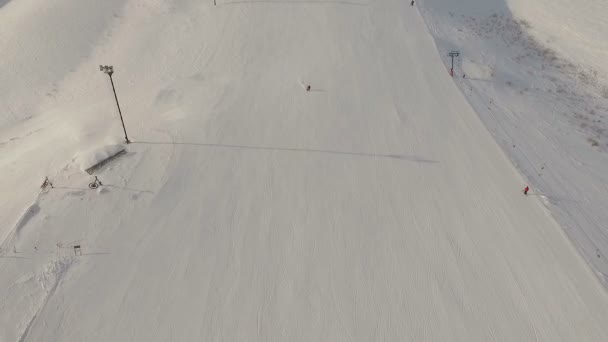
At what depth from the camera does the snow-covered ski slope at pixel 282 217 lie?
16188 mm

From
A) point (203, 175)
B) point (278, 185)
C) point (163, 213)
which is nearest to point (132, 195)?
point (163, 213)

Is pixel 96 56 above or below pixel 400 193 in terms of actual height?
above

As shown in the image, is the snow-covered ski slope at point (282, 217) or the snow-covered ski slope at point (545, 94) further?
the snow-covered ski slope at point (545, 94)

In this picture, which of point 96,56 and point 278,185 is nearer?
point 278,185

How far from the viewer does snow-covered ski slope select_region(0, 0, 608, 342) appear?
16.2m

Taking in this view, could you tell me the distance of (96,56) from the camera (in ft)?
111

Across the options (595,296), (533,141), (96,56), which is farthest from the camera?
(96,56)

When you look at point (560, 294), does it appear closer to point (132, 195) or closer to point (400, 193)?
point (400, 193)

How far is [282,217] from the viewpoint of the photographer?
20.0 metres

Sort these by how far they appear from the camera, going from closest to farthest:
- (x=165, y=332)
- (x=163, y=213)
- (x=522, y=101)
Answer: (x=165, y=332), (x=163, y=213), (x=522, y=101)

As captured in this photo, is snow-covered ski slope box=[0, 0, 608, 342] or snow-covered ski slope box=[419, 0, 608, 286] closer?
snow-covered ski slope box=[0, 0, 608, 342]

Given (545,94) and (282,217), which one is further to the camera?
(545,94)

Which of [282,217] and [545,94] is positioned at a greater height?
[545,94]

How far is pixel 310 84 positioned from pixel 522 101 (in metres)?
14.3
